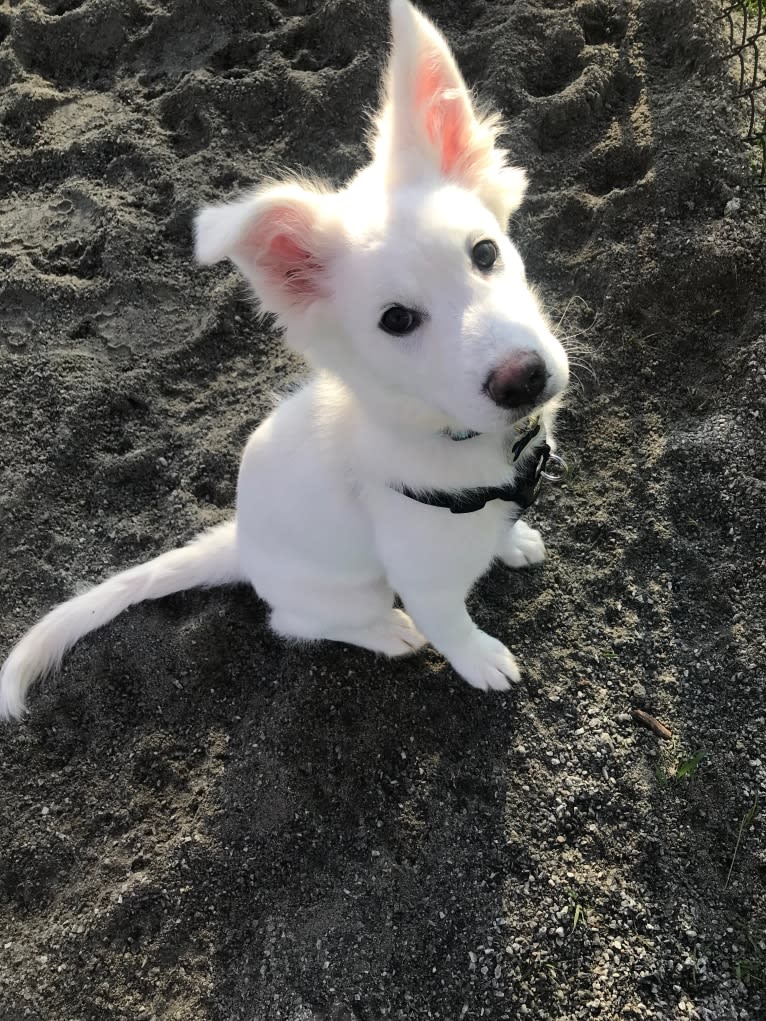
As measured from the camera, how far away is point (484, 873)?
7.26 ft

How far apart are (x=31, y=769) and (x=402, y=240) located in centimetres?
223

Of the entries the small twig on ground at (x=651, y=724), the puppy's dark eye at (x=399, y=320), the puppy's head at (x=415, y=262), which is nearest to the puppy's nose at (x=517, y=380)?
the puppy's head at (x=415, y=262)

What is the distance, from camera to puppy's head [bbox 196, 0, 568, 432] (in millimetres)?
1560

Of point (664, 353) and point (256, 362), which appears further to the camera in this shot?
point (256, 362)

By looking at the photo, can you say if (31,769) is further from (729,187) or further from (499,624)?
(729,187)

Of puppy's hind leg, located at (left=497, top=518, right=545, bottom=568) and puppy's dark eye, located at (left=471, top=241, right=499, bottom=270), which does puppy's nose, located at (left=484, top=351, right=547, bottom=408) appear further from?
puppy's hind leg, located at (left=497, top=518, right=545, bottom=568)

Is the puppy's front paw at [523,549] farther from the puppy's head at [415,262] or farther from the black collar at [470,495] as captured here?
the puppy's head at [415,262]

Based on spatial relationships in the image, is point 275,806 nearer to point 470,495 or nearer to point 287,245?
point 470,495

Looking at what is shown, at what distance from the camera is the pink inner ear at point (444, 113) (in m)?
1.75

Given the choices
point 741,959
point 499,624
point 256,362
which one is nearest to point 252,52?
point 256,362

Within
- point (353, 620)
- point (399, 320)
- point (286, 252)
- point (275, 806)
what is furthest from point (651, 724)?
point (286, 252)

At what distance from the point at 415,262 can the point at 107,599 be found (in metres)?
1.59

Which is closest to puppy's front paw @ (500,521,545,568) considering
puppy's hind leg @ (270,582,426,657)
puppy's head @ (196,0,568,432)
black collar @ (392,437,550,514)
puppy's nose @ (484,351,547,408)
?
puppy's hind leg @ (270,582,426,657)

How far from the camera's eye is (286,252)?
1724 mm
